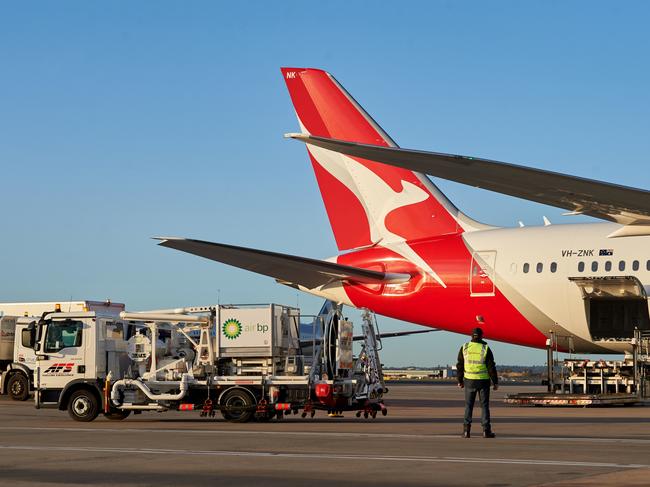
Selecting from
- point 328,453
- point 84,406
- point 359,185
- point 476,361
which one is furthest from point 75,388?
point 359,185

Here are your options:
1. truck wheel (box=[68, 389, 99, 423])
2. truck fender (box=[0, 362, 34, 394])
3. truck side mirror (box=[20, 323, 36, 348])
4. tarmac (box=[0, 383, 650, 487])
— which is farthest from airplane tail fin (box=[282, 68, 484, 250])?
truck wheel (box=[68, 389, 99, 423])

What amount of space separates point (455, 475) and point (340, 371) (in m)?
11.2

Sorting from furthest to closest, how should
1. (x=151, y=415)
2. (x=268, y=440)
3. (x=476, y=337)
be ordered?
(x=151, y=415)
(x=476, y=337)
(x=268, y=440)

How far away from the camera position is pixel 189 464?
1186 cm

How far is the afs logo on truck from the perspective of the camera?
21.9m

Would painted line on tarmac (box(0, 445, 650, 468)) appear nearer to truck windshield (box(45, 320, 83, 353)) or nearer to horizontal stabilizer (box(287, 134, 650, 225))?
horizontal stabilizer (box(287, 134, 650, 225))

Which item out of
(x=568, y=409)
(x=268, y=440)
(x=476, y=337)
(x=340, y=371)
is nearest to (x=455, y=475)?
(x=268, y=440)

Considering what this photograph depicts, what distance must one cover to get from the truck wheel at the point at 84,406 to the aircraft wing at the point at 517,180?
7.98 m

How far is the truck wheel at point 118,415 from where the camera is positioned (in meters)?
21.5

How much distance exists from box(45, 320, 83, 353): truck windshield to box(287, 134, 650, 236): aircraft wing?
314 inches

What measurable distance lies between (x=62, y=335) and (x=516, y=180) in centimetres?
1022

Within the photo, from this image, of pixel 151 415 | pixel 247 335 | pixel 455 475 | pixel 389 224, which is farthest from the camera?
pixel 389 224

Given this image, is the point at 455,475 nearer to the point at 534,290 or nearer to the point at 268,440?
the point at 268,440

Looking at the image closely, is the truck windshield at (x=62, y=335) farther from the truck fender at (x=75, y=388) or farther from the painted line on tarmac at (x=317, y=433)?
the painted line on tarmac at (x=317, y=433)
